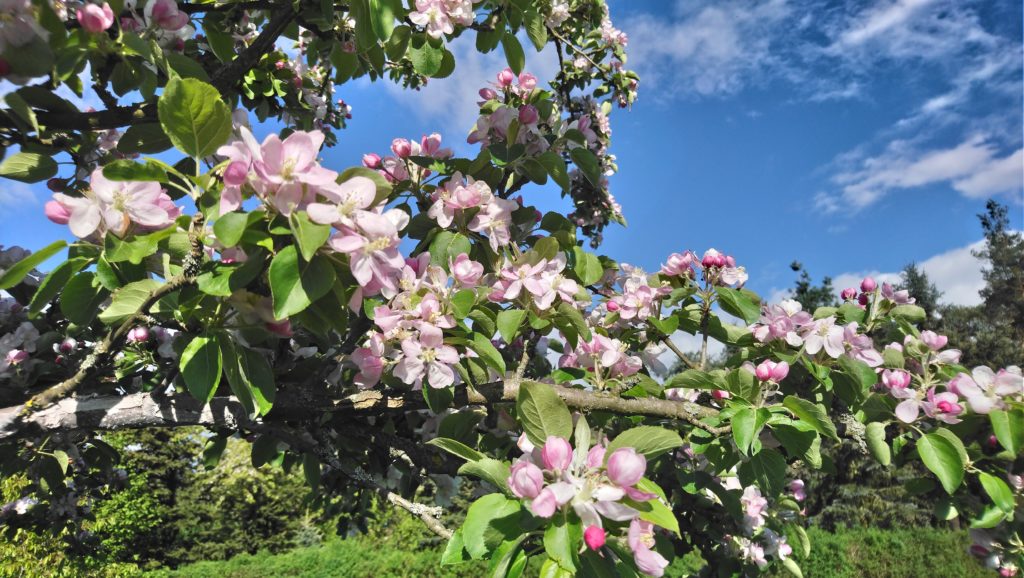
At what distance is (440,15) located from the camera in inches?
65.7

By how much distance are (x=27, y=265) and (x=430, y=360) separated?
0.79 m

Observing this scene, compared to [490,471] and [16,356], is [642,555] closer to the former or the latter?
[490,471]

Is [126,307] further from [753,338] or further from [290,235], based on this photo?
[753,338]

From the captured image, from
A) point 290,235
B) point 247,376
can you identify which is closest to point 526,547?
point 247,376

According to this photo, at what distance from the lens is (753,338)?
6.94ft

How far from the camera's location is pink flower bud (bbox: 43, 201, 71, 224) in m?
1.12

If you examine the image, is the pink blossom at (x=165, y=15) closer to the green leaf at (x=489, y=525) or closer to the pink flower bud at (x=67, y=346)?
the pink flower bud at (x=67, y=346)

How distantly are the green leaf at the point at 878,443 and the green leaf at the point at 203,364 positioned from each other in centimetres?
193

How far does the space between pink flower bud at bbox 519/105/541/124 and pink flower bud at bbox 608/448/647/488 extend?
1179 millimetres

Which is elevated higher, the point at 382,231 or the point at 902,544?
the point at 902,544

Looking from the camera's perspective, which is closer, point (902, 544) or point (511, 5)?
point (511, 5)

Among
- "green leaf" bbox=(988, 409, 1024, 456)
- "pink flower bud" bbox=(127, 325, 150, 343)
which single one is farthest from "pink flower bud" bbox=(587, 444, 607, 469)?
"pink flower bud" bbox=(127, 325, 150, 343)

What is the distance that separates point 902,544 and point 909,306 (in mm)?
9392

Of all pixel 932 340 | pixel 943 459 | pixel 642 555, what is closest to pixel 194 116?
pixel 642 555
